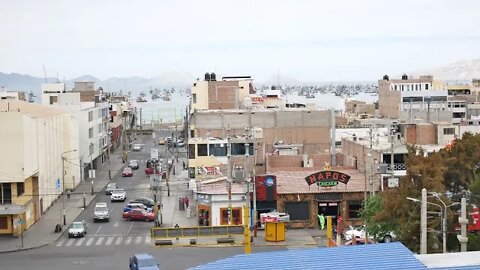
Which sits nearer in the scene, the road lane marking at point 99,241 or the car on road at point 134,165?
the road lane marking at point 99,241

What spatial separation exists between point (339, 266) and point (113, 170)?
60.4 meters

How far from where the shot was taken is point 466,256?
22.1 m

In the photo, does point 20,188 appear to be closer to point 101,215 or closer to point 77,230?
point 101,215

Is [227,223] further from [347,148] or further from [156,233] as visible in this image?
[347,148]

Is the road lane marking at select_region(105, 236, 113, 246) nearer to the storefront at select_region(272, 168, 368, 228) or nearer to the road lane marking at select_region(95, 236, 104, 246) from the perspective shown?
the road lane marking at select_region(95, 236, 104, 246)

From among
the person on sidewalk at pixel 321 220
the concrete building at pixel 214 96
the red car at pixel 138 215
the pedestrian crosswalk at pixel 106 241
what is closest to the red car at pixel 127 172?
the concrete building at pixel 214 96

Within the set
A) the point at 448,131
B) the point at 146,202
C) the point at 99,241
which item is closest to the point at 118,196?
the point at 146,202

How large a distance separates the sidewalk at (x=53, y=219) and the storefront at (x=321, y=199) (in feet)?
41.2

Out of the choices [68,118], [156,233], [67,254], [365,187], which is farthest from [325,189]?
[68,118]

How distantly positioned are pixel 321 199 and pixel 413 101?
5990cm

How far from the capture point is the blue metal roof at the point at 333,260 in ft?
69.8

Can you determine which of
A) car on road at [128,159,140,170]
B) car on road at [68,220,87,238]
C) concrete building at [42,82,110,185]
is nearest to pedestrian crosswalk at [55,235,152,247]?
car on road at [68,220,87,238]

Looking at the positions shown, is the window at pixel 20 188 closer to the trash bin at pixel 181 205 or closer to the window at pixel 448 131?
the trash bin at pixel 181 205

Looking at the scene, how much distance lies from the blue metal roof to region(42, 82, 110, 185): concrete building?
45441mm
